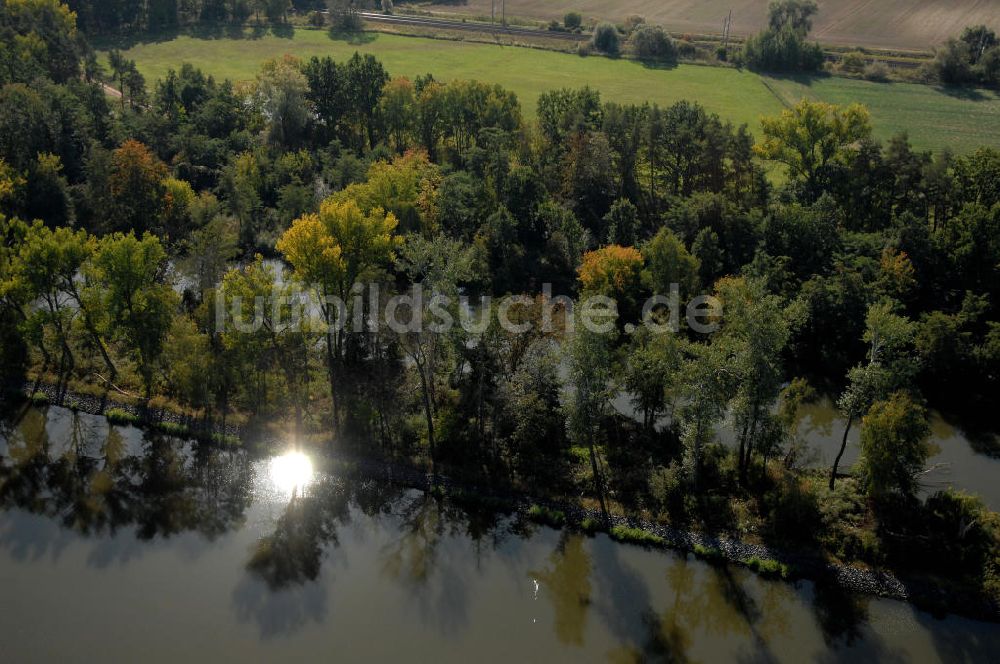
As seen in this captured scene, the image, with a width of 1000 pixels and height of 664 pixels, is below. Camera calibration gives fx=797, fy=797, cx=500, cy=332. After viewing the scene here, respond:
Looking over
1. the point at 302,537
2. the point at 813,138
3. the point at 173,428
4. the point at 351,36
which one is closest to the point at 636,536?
the point at 302,537

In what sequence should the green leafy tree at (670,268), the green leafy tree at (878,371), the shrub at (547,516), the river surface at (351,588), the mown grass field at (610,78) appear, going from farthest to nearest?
the mown grass field at (610,78) < the green leafy tree at (670,268) < the shrub at (547,516) < the green leafy tree at (878,371) < the river surface at (351,588)

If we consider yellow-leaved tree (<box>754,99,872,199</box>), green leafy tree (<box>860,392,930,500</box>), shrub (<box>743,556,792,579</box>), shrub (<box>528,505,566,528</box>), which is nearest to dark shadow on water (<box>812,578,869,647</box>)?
shrub (<box>743,556,792,579</box>)

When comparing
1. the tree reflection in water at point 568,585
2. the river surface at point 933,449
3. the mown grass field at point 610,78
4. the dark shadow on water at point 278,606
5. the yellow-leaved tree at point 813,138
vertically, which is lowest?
the dark shadow on water at point 278,606

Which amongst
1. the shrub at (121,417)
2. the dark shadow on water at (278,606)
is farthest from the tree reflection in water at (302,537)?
the shrub at (121,417)

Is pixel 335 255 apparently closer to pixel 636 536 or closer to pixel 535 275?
pixel 535 275

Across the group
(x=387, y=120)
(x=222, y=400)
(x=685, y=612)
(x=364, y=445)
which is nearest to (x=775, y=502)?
(x=685, y=612)

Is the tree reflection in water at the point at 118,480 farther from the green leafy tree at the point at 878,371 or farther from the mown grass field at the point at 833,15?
the mown grass field at the point at 833,15
